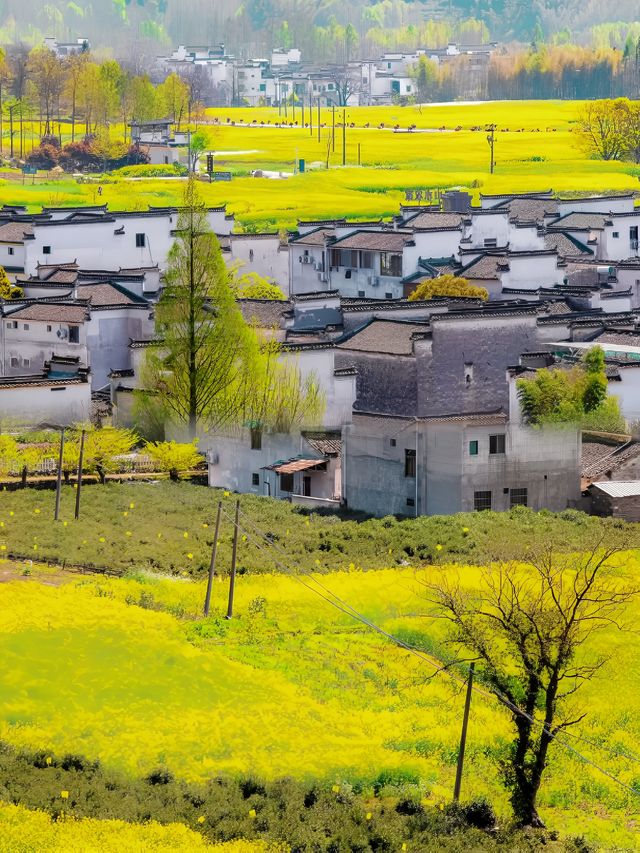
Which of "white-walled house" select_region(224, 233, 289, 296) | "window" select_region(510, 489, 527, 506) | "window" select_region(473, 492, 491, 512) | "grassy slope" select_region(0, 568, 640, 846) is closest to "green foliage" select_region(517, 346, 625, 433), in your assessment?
"window" select_region(510, 489, 527, 506)

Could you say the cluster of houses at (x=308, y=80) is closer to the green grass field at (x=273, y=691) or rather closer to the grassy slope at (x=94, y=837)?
the green grass field at (x=273, y=691)

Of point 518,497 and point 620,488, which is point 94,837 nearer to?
point 518,497

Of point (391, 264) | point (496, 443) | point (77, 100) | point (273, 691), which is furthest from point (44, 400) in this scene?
point (77, 100)

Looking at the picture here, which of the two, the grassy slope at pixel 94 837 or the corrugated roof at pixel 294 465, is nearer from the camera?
the grassy slope at pixel 94 837

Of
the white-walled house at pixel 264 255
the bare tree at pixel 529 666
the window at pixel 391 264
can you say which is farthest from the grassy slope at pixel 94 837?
the white-walled house at pixel 264 255

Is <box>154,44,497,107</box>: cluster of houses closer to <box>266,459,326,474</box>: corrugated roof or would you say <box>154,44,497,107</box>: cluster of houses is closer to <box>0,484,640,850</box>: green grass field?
<box>266,459,326,474</box>: corrugated roof

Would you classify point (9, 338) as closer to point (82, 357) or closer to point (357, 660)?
point (82, 357)
